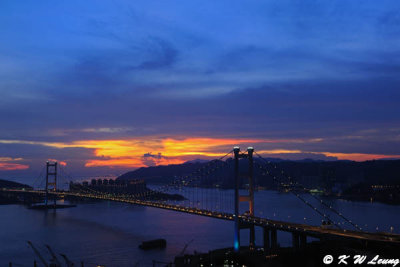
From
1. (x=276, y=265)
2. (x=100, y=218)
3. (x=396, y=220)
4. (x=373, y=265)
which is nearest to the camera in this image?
(x=373, y=265)

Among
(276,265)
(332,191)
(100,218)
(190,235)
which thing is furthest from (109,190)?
(276,265)

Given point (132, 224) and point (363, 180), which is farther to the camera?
point (363, 180)

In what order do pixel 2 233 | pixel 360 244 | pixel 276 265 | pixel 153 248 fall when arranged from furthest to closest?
pixel 2 233, pixel 153 248, pixel 276 265, pixel 360 244

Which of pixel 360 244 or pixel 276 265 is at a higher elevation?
pixel 360 244

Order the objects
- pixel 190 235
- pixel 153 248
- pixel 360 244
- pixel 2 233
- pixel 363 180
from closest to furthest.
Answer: pixel 360 244
pixel 153 248
pixel 190 235
pixel 2 233
pixel 363 180

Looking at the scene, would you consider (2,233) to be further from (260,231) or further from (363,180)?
(363,180)

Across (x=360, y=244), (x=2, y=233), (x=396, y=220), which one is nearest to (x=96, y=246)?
(x=2, y=233)

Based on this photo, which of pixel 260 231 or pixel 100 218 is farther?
pixel 100 218

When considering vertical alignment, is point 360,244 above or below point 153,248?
above

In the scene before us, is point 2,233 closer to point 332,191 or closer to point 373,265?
point 373,265
